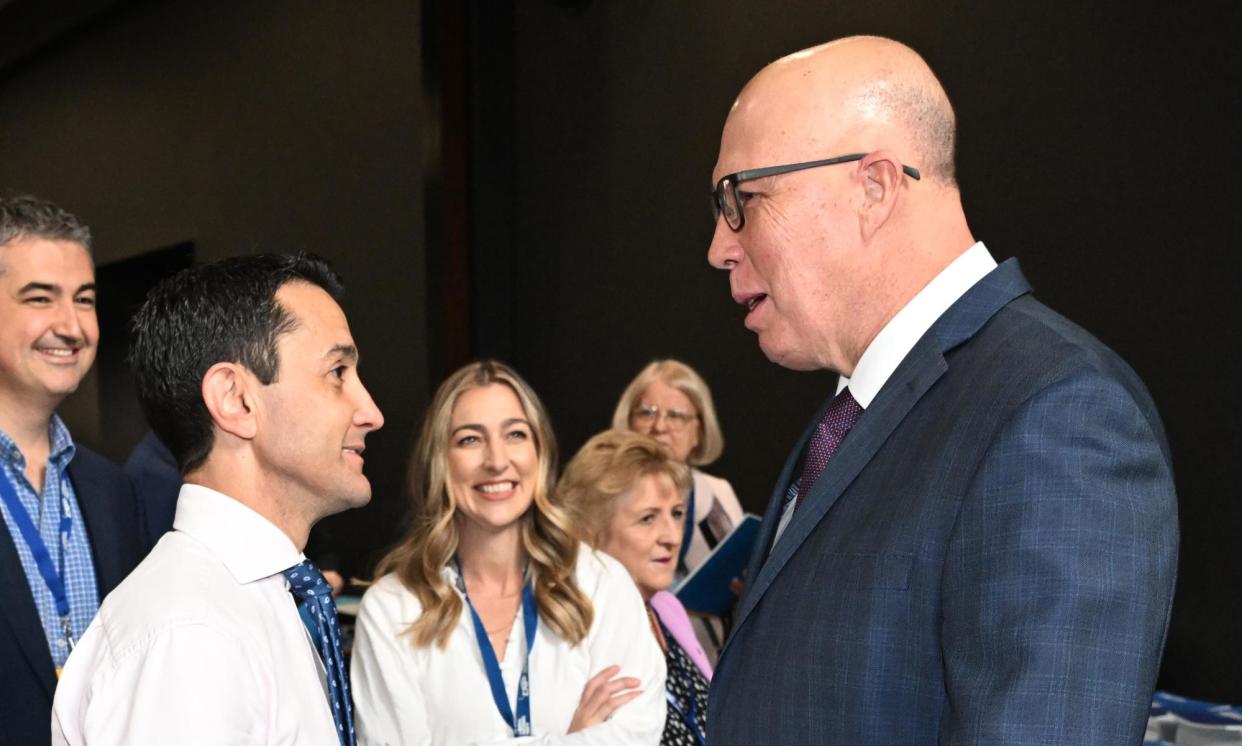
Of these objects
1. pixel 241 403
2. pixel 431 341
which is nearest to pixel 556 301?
pixel 431 341

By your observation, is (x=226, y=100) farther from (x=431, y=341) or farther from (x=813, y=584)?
(x=813, y=584)

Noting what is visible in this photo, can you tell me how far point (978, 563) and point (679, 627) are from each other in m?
2.02

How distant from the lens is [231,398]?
5.18 feet

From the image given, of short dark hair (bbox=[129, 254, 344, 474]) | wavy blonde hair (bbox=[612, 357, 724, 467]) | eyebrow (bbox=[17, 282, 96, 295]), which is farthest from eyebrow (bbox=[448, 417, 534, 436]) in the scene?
wavy blonde hair (bbox=[612, 357, 724, 467])

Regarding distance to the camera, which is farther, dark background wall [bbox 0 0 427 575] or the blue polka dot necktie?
dark background wall [bbox 0 0 427 575]

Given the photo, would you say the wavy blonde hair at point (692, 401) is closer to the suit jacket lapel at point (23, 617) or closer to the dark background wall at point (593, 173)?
the dark background wall at point (593, 173)

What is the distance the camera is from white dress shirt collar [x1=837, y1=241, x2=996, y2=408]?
1.33 meters

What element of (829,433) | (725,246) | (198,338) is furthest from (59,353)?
(829,433)

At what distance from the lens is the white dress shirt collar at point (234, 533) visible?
57.9 inches

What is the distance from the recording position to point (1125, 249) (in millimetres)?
3812

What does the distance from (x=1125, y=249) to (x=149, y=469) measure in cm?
313

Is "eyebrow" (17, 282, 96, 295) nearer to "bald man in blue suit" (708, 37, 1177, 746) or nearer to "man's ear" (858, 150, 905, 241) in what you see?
"bald man in blue suit" (708, 37, 1177, 746)

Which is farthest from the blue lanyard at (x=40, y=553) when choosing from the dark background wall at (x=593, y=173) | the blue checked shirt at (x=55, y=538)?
the dark background wall at (x=593, y=173)

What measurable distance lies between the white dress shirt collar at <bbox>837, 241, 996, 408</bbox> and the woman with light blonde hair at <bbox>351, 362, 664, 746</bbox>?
4.48ft
